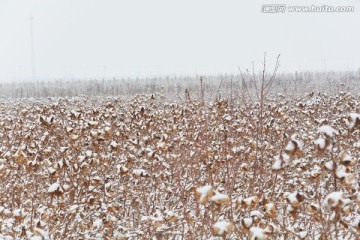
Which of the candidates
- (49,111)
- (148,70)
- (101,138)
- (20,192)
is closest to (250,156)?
(101,138)

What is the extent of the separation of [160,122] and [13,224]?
4452mm

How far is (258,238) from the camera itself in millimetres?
2131

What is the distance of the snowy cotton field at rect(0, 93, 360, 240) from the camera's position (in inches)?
97.0

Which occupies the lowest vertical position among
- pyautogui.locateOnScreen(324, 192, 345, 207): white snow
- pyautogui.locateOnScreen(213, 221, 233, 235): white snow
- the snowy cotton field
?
the snowy cotton field

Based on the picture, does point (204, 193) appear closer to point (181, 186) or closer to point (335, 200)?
point (335, 200)

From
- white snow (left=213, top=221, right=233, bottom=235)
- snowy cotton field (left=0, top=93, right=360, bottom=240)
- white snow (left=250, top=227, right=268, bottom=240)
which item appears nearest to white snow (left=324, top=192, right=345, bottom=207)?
snowy cotton field (left=0, top=93, right=360, bottom=240)

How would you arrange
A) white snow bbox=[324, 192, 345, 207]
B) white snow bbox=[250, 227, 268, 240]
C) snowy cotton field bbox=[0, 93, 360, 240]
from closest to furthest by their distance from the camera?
white snow bbox=[324, 192, 345, 207] < white snow bbox=[250, 227, 268, 240] < snowy cotton field bbox=[0, 93, 360, 240]

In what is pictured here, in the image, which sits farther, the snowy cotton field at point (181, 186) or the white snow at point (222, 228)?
the snowy cotton field at point (181, 186)

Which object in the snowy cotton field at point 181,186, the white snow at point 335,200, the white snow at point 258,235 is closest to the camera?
the white snow at point 335,200

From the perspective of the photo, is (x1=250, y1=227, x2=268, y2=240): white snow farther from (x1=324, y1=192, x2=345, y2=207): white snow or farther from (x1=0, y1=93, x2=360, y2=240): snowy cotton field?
(x1=324, y1=192, x2=345, y2=207): white snow

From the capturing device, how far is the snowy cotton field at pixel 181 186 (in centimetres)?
246

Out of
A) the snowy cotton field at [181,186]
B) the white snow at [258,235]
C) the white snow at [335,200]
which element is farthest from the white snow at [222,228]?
the white snow at [335,200]

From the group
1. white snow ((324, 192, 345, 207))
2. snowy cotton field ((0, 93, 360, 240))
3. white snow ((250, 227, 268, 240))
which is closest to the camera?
white snow ((324, 192, 345, 207))

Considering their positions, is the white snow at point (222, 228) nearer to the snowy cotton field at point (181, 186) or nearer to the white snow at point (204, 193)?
the snowy cotton field at point (181, 186)
